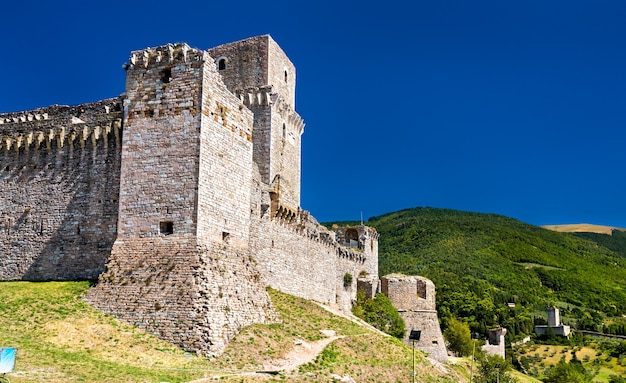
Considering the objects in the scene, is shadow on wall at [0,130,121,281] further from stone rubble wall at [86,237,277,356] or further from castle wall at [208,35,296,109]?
castle wall at [208,35,296,109]

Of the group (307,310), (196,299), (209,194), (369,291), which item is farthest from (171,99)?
(369,291)

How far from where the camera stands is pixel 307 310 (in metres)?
30.2

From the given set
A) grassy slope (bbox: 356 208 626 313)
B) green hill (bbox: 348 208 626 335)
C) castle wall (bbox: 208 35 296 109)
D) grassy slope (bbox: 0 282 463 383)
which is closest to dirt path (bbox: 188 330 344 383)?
grassy slope (bbox: 0 282 463 383)

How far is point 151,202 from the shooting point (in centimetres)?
2242

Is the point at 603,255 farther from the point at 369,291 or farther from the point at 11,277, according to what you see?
the point at 11,277

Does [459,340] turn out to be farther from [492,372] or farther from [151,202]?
[151,202]

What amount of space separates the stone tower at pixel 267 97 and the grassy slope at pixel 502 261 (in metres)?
43.7

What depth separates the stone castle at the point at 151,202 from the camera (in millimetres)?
20719

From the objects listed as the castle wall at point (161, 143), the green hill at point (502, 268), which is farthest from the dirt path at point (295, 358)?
the green hill at point (502, 268)

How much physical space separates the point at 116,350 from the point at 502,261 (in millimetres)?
96085

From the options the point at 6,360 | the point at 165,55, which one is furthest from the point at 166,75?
the point at 6,360

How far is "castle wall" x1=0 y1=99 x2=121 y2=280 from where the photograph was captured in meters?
24.3

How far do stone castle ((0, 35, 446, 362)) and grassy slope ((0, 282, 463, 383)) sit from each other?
2.17 ft

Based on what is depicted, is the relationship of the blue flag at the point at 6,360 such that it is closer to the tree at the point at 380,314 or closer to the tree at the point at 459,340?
the tree at the point at 380,314
